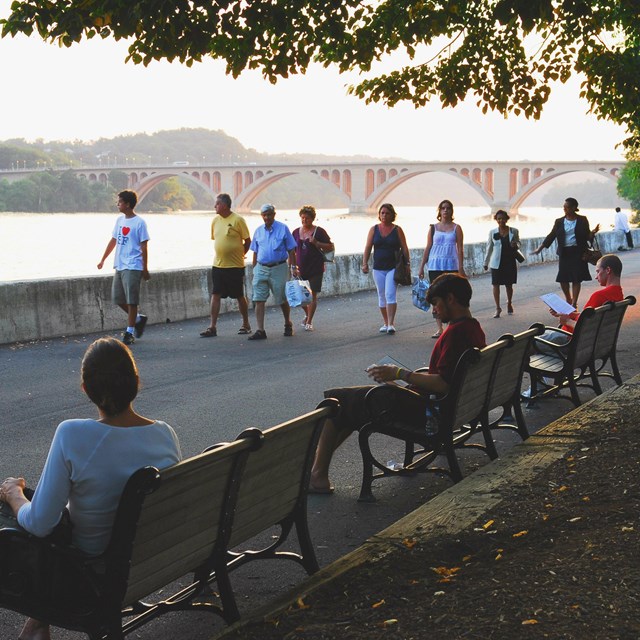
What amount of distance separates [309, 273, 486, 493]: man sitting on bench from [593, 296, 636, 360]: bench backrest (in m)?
2.45

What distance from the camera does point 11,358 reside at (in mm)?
10508

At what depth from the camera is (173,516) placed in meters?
3.05

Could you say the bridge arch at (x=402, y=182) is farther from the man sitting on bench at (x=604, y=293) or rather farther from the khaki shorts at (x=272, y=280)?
the man sitting on bench at (x=604, y=293)

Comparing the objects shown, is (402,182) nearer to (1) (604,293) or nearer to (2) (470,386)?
(1) (604,293)

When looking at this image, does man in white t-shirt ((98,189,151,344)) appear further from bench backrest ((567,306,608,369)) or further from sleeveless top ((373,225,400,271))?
bench backrest ((567,306,608,369))

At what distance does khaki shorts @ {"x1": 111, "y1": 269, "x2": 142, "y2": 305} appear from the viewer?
460 inches

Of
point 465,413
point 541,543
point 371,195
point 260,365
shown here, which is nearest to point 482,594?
point 541,543

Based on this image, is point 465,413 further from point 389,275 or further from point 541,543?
point 389,275

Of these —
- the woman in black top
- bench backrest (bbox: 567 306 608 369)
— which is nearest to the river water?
A: the woman in black top

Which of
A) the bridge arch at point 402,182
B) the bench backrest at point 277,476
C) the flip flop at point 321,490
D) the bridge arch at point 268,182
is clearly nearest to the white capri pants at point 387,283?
the flip flop at point 321,490

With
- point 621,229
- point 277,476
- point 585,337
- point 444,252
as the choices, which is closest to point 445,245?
point 444,252

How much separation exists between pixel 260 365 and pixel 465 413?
193 inches

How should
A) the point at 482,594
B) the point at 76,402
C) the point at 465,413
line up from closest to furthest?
the point at 482,594 → the point at 465,413 → the point at 76,402

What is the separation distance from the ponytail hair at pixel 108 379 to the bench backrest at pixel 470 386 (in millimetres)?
2229
